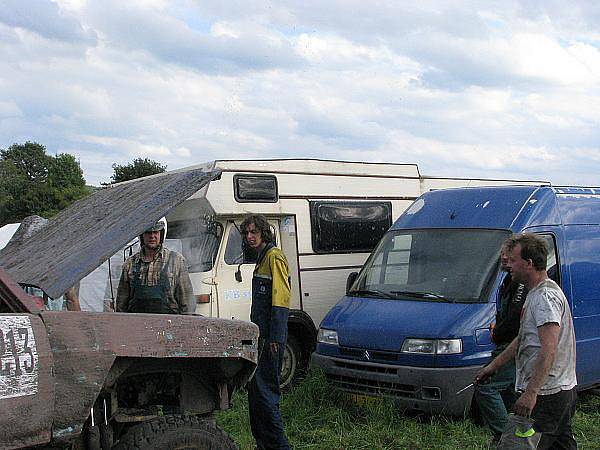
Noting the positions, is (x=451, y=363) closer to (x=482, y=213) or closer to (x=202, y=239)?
(x=482, y=213)

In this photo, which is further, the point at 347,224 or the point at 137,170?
the point at 137,170

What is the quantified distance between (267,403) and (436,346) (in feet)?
5.67

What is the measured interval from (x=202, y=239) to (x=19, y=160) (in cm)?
4425

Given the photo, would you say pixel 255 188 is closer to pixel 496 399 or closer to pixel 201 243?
pixel 201 243

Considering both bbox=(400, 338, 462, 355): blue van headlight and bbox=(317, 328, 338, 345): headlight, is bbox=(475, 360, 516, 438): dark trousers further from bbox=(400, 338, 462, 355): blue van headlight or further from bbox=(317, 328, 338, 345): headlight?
bbox=(317, 328, 338, 345): headlight

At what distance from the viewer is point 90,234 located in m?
4.11

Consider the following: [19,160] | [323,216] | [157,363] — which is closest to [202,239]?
[323,216]

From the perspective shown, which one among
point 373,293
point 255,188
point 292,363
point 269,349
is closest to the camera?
point 269,349

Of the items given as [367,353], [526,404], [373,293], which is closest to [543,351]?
[526,404]

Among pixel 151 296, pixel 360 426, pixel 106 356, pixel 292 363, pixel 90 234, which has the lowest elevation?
pixel 360 426

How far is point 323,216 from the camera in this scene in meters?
9.45

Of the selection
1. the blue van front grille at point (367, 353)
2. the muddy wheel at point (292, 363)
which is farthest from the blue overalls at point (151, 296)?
the muddy wheel at point (292, 363)

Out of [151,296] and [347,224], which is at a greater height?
→ [347,224]

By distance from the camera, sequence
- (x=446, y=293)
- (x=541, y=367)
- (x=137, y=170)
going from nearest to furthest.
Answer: (x=541, y=367), (x=446, y=293), (x=137, y=170)
